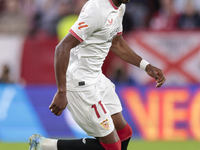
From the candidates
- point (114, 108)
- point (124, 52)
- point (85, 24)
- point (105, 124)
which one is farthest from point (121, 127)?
point (85, 24)

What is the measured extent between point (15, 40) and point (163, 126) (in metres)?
3.62

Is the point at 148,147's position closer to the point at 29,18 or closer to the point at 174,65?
the point at 174,65

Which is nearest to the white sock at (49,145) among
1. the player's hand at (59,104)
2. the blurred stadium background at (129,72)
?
the player's hand at (59,104)

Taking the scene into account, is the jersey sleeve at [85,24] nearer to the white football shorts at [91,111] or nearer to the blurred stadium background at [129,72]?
the white football shorts at [91,111]

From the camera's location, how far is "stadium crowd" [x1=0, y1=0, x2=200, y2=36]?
9727 mm

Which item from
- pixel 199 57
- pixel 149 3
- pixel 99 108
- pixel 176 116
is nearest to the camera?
pixel 99 108

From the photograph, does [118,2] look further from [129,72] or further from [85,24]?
[129,72]

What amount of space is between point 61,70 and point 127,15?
6.12m

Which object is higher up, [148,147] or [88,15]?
[88,15]

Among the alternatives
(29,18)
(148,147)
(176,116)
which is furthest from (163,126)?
(29,18)

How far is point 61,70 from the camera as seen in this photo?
398 cm

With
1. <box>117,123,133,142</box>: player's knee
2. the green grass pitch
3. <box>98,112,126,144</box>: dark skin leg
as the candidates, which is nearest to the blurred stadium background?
the green grass pitch

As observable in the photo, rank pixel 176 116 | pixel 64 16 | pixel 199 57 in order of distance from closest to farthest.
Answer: pixel 176 116, pixel 199 57, pixel 64 16

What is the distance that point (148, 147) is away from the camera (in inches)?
270
